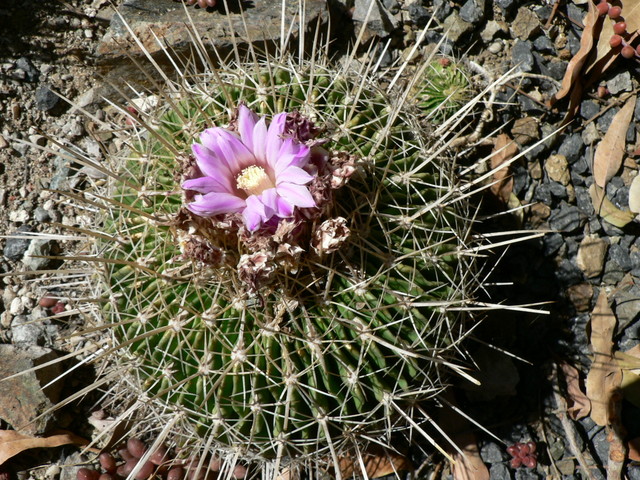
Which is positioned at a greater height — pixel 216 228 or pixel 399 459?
pixel 216 228

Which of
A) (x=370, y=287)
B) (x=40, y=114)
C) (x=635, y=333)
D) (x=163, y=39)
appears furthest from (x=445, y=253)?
(x=40, y=114)

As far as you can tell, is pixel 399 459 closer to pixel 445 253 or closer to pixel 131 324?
pixel 445 253

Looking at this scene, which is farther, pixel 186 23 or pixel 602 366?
pixel 186 23

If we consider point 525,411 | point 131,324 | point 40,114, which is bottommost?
point 525,411

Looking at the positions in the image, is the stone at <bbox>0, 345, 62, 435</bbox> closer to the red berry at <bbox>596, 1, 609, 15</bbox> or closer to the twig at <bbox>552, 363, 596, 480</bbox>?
the twig at <bbox>552, 363, 596, 480</bbox>

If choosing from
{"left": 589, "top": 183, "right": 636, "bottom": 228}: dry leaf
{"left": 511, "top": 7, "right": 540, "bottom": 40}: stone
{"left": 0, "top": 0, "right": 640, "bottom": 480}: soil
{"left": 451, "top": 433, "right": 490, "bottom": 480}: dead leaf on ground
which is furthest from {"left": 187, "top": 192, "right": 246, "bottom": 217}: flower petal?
{"left": 511, "top": 7, "right": 540, "bottom": 40}: stone

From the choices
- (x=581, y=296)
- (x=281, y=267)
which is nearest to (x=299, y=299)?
(x=281, y=267)

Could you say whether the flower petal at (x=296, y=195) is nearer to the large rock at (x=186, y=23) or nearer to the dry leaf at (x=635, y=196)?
the large rock at (x=186, y=23)

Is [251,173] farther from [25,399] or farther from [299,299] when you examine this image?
[25,399]
